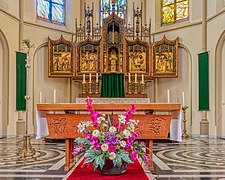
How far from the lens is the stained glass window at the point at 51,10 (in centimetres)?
1350

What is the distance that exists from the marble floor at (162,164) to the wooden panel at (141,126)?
0.61 metres

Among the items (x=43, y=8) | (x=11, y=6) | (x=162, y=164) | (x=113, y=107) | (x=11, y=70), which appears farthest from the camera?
(x=43, y=8)

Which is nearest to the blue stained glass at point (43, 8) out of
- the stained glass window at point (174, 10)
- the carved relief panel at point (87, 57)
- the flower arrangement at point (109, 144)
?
the carved relief panel at point (87, 57)

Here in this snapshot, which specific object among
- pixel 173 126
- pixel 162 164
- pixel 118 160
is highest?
pixel 173 126

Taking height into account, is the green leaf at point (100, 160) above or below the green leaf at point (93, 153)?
below

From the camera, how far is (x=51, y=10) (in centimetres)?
1402

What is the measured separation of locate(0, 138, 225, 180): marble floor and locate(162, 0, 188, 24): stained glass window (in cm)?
680

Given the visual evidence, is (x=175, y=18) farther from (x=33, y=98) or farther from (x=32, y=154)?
(x=32, y=154)

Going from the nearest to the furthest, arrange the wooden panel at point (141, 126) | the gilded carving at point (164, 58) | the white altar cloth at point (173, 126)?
1. the wooden panel at point (141, 126)
2. the white altar cloth at point (173, 126)
3. the gilded carving at point (164, 58)

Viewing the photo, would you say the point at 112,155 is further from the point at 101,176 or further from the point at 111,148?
the point at 101,176

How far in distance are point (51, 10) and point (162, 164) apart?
32.5 feet

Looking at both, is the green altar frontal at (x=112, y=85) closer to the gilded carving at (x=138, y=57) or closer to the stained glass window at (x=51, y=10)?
the gilded carving at (x=138, y=57)

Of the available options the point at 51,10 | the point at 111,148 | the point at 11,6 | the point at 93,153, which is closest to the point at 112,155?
the point at 111,148

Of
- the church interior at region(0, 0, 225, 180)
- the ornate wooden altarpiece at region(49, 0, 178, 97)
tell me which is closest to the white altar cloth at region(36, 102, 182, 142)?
the church interior at region(0, 0, 225, 180)
